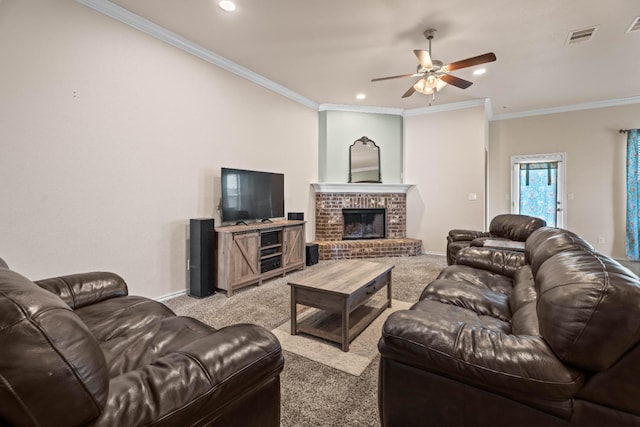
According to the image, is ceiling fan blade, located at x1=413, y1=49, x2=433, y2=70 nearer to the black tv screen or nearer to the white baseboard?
the black tv screen

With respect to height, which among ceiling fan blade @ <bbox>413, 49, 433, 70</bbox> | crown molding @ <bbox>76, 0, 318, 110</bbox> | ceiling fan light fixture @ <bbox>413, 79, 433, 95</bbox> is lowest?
ceiling fan light fixture @ <bbox>413, 79, 433, 95</bbox>

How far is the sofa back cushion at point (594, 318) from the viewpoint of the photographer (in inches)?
36.4

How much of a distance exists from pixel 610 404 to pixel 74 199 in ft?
11.7

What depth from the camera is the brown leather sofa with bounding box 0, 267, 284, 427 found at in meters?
0.66

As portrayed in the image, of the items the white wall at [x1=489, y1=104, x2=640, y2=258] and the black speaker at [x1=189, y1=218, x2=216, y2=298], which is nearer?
the black speaker at [x1=189, y1=218, x2=216, y2=298]

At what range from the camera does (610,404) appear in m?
0.96

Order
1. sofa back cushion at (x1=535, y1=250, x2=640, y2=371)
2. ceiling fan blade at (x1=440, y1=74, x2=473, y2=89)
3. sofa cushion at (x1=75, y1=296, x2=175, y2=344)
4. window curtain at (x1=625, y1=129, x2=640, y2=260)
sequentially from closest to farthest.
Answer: sofa back cushion at (x1=535, y1=250, x2=640, y2=371), sofa cushion at (x1=75, y1=296, x2=175, y2=344), ceiling fan blade at (x1=440, y1=74, x2=473, y2=89), window curtain at (x1=625, y1=129, x2=640, y2=260)

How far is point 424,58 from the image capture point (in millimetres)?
3000

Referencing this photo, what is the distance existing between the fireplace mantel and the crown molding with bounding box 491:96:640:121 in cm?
252

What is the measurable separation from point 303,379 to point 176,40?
143 inches

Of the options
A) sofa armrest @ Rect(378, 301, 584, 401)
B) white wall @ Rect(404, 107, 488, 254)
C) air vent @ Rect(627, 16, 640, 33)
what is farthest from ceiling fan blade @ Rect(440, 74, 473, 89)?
sofa armrest @ Rect(378, 301, 584, 401)

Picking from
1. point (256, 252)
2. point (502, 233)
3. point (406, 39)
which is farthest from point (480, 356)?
point (502, 233)

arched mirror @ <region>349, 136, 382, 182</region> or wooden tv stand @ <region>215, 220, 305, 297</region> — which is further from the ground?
arched mirror @ <region>349, 136, 382, 182</region>

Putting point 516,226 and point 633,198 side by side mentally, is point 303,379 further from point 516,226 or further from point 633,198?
point 633,198
